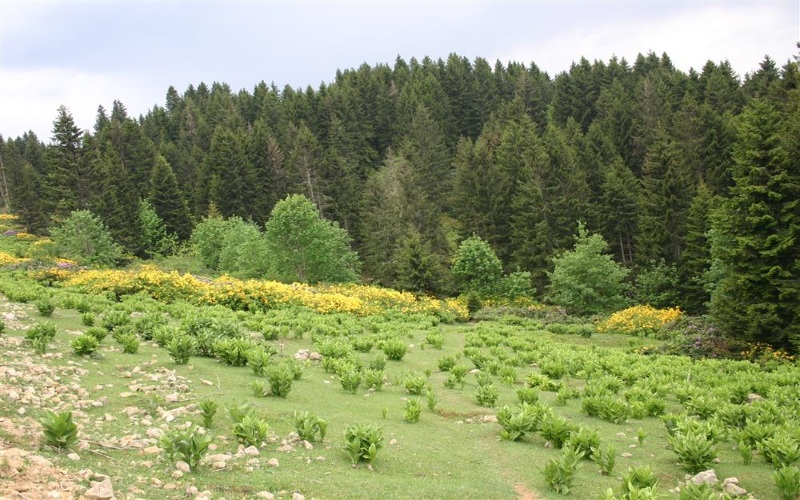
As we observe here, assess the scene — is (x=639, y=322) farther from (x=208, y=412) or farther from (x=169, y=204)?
(x=169, y=204)

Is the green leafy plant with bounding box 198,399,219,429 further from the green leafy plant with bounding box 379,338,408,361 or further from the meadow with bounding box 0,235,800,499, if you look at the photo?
the green leafy plant with bounding box 379,338,408,361

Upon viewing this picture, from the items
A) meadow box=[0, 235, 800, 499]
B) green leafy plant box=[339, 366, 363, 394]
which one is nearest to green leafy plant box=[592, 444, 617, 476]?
meadow box=[0, 235, 800, 499]

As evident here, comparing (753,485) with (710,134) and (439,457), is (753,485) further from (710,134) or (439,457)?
(710,134)

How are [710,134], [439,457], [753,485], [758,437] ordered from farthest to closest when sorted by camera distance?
[710,134] → [758,437] → [439,457] → [753,485]

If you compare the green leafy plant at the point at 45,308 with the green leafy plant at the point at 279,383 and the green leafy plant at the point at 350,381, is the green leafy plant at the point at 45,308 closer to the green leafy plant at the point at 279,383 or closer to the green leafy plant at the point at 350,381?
the green leafy plant at the point at 279,383

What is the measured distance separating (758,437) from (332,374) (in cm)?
813

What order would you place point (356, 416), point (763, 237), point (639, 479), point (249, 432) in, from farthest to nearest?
point (763, 237)
point (356, 416)
point (249, 432)
point (639, 479)

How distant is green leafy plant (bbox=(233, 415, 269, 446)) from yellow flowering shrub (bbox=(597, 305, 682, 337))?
22.0 m

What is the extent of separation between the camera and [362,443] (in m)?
7.18

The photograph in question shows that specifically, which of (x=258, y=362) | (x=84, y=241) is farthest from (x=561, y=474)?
(x=84, y=241)

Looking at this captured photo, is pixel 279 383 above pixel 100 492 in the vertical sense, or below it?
below

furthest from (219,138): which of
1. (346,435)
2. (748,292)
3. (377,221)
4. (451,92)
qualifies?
(346,435)

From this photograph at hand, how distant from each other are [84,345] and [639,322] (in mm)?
24212

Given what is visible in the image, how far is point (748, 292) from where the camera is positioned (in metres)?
20.0
